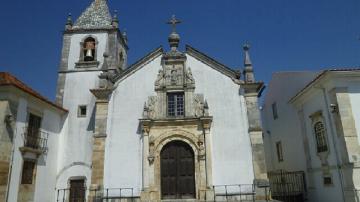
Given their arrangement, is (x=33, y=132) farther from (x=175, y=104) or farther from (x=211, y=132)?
(x=211, y=132)

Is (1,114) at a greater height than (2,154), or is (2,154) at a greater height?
(1,114)

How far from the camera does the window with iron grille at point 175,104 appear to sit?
15.5 metres

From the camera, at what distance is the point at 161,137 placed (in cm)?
1487

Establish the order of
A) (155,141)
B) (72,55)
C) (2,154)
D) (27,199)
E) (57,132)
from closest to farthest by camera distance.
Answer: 1. (2,154)
2. (27,199)
3. (155,141)
4. (57,132)
5. (72,55)

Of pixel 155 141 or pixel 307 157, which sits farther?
pixel 307 157

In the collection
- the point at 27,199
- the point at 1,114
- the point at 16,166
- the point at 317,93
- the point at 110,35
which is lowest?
the point at 27,199

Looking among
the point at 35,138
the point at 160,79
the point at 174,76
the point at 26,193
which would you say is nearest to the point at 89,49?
the point at 160,79

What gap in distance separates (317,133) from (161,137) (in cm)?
791

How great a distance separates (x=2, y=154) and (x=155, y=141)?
6.46 metres

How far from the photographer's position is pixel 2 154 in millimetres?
12609

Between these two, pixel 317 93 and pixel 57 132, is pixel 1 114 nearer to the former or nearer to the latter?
pixel 57 132

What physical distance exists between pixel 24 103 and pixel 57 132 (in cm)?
300

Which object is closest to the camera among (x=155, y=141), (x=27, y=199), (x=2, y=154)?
(x=2, y=154)

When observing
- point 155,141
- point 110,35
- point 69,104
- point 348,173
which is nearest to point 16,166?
point 69,104
